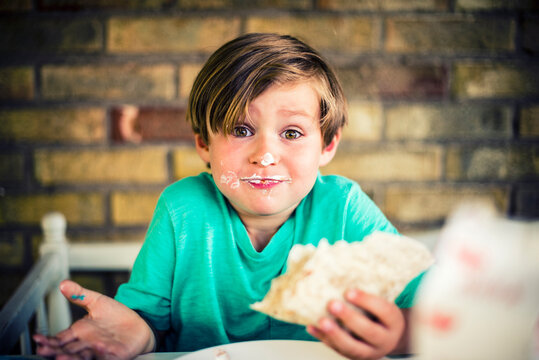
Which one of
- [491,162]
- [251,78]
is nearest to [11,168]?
[251,78]

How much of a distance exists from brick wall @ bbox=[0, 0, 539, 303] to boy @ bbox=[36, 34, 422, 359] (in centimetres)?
36

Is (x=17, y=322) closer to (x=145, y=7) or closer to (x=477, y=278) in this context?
(x=477, y=278)

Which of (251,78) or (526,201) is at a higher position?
(251,78)

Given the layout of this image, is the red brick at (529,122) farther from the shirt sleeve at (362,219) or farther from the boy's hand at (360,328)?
the boy's hand at (360,328)

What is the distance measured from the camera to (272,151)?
2.42ft

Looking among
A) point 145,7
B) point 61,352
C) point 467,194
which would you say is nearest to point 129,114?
point 145,7

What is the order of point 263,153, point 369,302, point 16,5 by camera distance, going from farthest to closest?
1. point 16,5
2. point 263,153
3. point 369,302

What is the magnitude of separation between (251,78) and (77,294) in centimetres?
44

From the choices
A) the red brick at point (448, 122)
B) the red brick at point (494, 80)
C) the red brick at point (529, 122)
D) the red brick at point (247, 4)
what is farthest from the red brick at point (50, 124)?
the red brick at point (529, 122)

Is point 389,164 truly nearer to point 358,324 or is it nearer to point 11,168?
point 358,324

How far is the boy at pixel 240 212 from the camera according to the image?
0.75m

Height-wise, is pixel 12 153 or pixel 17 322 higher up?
pixel 12 153

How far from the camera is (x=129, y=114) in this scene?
4.05 feet

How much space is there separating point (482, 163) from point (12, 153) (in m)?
1.38
